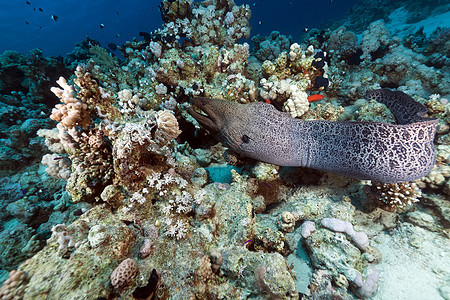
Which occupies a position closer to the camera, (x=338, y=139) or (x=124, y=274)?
(x=124, y=274)

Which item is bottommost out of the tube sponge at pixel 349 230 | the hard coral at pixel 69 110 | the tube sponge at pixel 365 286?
the tube sponge at pixel 365 286

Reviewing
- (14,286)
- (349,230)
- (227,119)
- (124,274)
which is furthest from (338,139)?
(14,286)

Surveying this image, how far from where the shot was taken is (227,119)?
369 centimetres

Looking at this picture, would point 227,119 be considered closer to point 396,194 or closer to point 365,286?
point 396,194

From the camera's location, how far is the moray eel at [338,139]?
2750 millimetres

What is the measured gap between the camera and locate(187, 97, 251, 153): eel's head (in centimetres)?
362

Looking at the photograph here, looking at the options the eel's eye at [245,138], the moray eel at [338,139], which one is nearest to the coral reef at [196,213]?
the moray eel at [338,139]

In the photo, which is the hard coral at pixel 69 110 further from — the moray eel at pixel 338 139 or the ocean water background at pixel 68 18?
the ocean water background at pixel 68 18

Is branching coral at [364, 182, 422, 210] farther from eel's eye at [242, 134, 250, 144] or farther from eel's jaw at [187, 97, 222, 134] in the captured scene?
eel's jaw at [187, 97, 222, 134]

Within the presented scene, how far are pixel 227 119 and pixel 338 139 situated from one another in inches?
80.8

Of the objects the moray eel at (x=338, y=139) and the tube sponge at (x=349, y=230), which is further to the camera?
the moray eel at (x=338, y=139)

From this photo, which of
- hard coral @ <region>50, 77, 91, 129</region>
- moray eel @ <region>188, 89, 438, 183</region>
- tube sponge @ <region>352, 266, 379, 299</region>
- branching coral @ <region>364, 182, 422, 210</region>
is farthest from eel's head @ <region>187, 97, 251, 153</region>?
tube sponge @ <region>352, 266, 379, 299</region>

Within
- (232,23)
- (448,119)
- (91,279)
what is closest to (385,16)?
(232,23)

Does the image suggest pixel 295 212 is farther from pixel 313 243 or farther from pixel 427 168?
pixel 427 168
